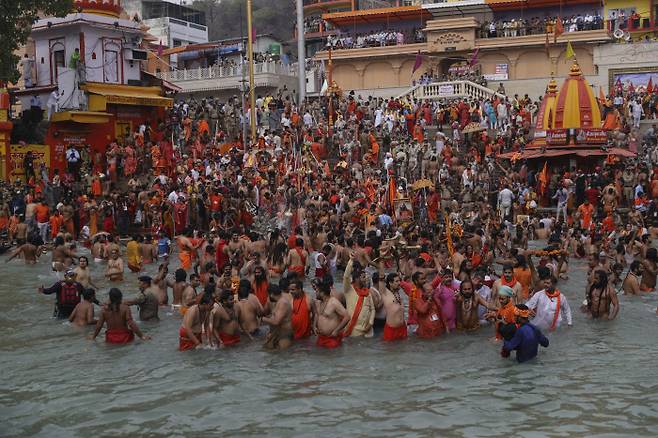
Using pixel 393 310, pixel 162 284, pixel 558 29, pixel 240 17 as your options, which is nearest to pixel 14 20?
pixel 162 284

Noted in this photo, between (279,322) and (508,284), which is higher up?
(508,284)

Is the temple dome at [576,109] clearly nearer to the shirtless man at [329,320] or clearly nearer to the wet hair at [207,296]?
the shirtless man at [329,320]

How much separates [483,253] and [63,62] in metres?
21.1

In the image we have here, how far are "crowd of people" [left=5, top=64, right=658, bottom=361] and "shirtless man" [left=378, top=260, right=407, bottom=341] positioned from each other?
0.06ft

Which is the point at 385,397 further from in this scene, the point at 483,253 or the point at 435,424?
the point at 483,253

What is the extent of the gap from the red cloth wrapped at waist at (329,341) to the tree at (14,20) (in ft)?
43.2

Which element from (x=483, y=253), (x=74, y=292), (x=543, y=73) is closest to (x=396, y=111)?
(x=543, y=73)

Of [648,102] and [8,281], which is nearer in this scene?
[8,281]

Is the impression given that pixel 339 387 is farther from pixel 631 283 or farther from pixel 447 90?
pixel 447 90

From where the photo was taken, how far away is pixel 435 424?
8.85 metres

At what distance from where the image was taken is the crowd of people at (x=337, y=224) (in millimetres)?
11781

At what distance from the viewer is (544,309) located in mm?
11766

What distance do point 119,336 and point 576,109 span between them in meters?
17.9

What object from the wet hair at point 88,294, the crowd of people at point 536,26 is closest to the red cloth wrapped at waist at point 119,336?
the wet hair at point 88,294
